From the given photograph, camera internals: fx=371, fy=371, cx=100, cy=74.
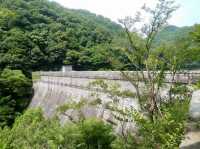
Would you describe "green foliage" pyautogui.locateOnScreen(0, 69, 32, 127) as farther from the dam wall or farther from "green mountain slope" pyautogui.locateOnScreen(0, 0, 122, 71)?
"green mountain slope" pyautogui.locateOnScreen(0, 0, 122, 71)

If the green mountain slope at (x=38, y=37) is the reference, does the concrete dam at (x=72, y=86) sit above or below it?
below

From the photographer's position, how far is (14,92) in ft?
143

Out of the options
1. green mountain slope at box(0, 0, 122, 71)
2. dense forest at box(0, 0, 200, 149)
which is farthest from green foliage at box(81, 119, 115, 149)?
green mountain slope at box(0, 0, 122, 71)

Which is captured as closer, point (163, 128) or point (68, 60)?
point (163, 128)

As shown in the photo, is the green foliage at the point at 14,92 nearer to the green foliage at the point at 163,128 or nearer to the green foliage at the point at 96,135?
the green foliage at the point at 96,135

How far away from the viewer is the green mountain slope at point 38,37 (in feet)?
178

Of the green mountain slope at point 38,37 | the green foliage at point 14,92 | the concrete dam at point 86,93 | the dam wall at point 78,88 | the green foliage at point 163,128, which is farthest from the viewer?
the green mountain slope at point 38,37

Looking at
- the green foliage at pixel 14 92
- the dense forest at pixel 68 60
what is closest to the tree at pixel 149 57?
the dense forest at pixel 68 60

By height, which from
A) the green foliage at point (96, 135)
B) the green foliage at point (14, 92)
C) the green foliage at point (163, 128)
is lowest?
the green foliage at point (14, 92)

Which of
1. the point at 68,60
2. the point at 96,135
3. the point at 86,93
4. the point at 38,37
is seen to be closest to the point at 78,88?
the point at 86,93

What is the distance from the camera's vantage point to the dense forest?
28.2 ft

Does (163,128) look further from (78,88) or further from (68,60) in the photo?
(68,60)

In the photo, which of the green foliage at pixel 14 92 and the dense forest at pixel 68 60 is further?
the green foliage at pixel 14 92

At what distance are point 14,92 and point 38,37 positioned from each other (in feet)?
67.7
